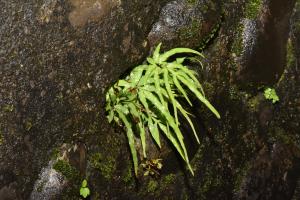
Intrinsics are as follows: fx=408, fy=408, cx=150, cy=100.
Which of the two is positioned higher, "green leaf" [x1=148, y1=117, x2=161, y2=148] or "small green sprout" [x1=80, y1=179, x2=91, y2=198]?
"green leaf" [x1=148, y1=117, x2=161, y2=148]

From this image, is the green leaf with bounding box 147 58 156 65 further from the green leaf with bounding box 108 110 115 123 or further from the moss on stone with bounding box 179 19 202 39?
the green leaf with bounding box 108 110 115 123

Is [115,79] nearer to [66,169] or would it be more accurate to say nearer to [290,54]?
[66,169]

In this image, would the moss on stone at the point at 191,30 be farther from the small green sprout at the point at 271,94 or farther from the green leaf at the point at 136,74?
the small green sprout at the point at 271,94

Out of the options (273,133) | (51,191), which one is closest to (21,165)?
(51,191)

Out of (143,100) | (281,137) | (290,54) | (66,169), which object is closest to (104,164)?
(66,169)

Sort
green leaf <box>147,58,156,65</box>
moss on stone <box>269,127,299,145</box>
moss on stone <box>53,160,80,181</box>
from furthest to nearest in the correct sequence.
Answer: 1. moss on stone <box>269,127,299,145</box>
2. green leaf <box>147,58,156,65</box>
3. moss on stone <box>53,160,80,181</box>

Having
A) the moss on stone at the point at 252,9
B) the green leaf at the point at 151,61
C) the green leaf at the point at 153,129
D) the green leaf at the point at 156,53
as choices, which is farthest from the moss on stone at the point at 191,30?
the green leaf at the point at 153,129

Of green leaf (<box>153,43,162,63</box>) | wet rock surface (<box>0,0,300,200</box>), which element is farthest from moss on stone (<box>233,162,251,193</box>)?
green leaf (<box>153,43,162,63</box>)
